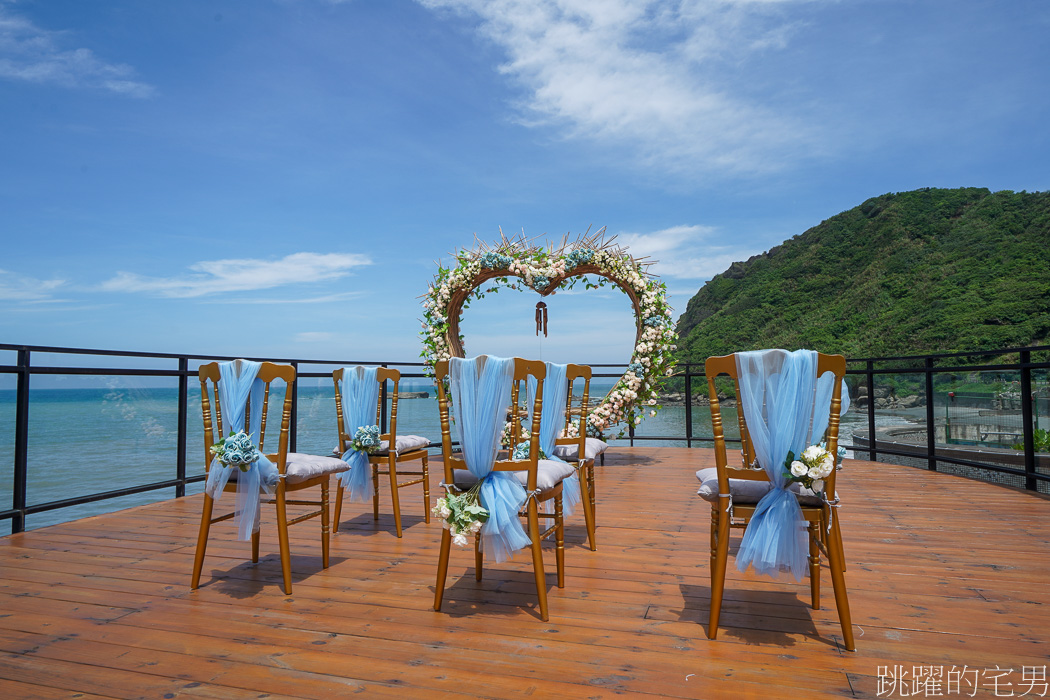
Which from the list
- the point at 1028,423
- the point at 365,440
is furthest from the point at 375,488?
the point at 1028,423

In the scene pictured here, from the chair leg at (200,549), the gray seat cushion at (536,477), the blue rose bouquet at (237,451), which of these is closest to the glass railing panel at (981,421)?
the gray seat cushion at (536,477)

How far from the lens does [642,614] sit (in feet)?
6.98

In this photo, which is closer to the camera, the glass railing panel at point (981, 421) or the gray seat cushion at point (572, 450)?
the gray seat cushion at point (572, 450)

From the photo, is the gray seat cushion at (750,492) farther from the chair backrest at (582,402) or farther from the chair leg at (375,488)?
the chair leg at (375,488)

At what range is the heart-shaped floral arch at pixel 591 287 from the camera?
6035 mm

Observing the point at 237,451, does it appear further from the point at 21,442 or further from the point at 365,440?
the point at 21,442

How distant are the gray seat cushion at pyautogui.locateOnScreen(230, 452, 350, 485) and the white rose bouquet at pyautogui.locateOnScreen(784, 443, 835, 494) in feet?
6.71

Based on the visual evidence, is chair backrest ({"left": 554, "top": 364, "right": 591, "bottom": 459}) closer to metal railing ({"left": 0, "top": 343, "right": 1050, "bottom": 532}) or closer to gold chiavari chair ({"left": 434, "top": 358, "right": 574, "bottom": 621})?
gold chiavari chair ({"left": 434, "top": 358, "right": 574, "bottom": 621})

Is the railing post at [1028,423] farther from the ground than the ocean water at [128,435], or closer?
farther from the ground

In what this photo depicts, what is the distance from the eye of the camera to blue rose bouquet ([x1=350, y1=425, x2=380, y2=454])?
3.38m

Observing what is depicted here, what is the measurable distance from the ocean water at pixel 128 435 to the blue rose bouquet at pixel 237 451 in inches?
11.6

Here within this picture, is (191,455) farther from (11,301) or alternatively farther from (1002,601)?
(11,301)

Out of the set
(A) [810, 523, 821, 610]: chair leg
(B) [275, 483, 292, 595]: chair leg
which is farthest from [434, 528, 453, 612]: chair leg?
(A) [810, 523, 821, 610]: chair leg

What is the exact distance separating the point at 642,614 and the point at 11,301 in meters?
51.4
